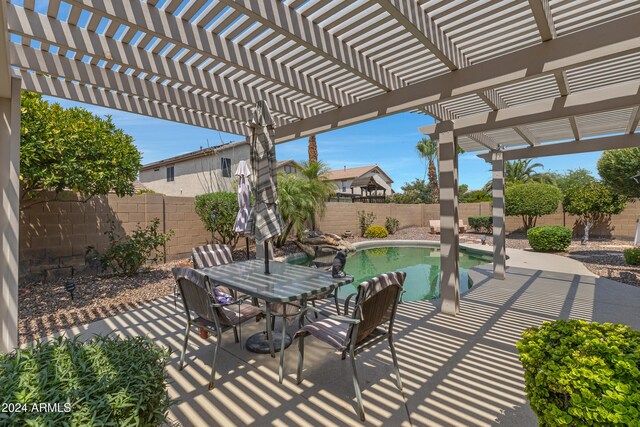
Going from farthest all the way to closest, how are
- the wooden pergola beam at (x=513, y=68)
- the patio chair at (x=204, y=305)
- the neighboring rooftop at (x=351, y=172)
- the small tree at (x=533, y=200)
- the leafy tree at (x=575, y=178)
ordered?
the neighboring rooftop at (x=351, y=172)
the leafy tree at (x=575, y=178)
the small tree at (x=533, y=200)
the patio chair at (x=204, y=305)
the wooden pergola beam at (x=513, y=68)

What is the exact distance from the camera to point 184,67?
3.75 meters

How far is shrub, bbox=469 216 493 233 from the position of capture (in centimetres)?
1677

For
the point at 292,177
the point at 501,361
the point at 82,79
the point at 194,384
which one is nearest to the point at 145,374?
the point at 194,384

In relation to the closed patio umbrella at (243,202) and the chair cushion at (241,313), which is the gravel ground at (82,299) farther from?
the chair cushion at (241,313)

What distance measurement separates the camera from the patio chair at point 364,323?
2.46 metres

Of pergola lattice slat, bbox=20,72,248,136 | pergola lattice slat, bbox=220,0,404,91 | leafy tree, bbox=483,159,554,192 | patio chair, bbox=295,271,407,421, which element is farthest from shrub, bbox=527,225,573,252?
leafy tree, bbox=483,159,554,192

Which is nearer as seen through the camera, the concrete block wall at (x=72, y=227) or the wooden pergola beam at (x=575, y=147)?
Result: the wooden pergola beam at (x=575, y=147)

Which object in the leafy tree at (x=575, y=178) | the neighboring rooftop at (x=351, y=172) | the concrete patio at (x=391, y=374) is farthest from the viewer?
the neighboring rooftop at (x=351, y=172)

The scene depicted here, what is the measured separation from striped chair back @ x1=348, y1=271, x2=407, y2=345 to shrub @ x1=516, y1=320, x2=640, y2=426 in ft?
3.35

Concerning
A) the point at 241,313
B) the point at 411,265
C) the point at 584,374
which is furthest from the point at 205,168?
the point at 584,374

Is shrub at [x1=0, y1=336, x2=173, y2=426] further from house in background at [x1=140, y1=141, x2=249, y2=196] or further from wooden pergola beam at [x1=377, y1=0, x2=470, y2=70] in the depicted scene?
house in background at [x1=140, y1=141, x2=249, y2=196]

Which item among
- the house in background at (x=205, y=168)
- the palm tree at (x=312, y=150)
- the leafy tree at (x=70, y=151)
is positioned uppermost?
the palm tree at (x=312, y=150)

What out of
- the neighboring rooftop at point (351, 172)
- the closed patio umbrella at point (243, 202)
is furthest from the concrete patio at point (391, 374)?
the neighboring rooftop at point (351, 172)

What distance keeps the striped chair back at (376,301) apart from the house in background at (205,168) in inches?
623
